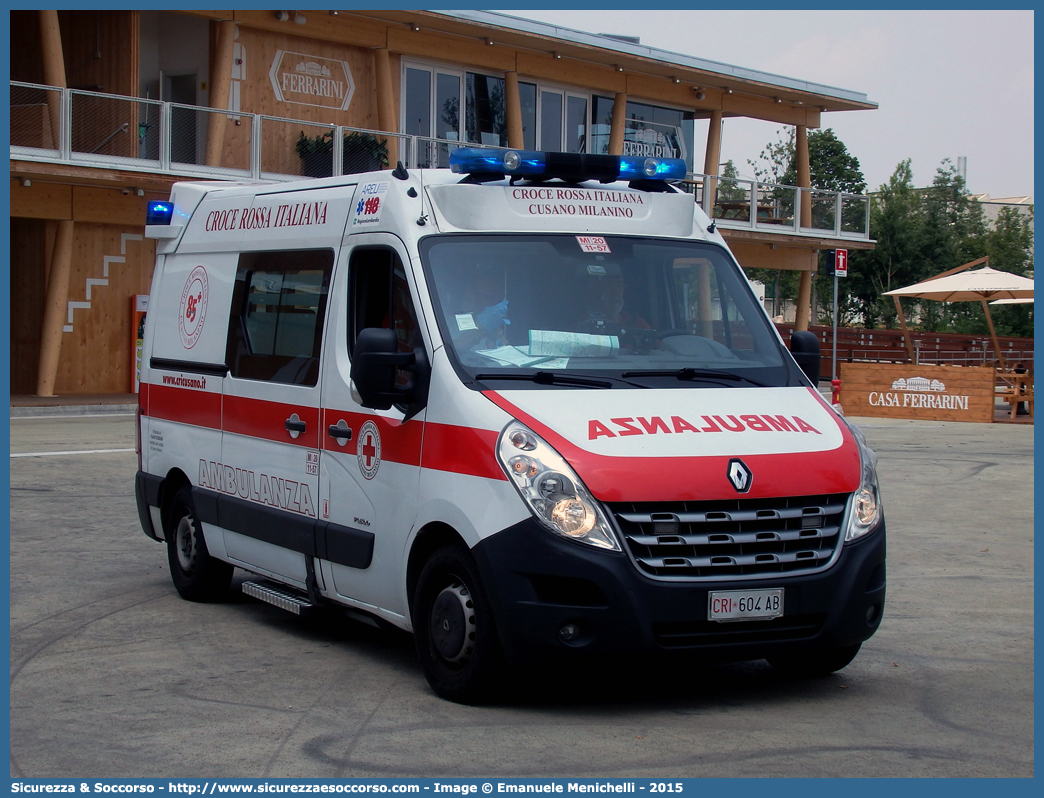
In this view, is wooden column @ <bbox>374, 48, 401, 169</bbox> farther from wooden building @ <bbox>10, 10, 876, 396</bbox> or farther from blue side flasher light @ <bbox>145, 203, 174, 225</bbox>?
blue side flasher light @ <bbox>145, 203, 174, 225</bbox>

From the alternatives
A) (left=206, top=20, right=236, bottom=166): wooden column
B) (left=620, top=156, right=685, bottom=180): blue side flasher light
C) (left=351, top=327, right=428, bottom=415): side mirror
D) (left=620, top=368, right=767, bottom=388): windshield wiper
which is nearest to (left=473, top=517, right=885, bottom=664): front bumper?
(left=351, top=327, right=428, bottom=415): side mirror

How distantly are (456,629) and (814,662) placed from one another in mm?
1818

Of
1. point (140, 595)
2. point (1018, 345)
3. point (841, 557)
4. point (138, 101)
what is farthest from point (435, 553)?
point (1018, 345)

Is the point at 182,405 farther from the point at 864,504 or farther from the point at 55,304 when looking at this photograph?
the point at 55,304

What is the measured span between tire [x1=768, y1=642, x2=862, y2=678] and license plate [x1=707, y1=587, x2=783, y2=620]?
743 millimetres

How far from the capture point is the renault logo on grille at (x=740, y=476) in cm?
561

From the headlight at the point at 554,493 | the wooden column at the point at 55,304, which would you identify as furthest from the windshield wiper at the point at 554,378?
the wooden column at the point at 55,304

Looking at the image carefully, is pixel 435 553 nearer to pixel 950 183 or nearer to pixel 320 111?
pixel 320 111

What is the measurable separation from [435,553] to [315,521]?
1.20 metres

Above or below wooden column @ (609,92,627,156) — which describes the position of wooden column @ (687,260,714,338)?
below

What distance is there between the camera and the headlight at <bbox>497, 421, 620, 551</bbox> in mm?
5441

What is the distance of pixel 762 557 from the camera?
5656mm

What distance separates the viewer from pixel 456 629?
229 inches

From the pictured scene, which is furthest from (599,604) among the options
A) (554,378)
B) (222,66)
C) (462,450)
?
(222,66)
